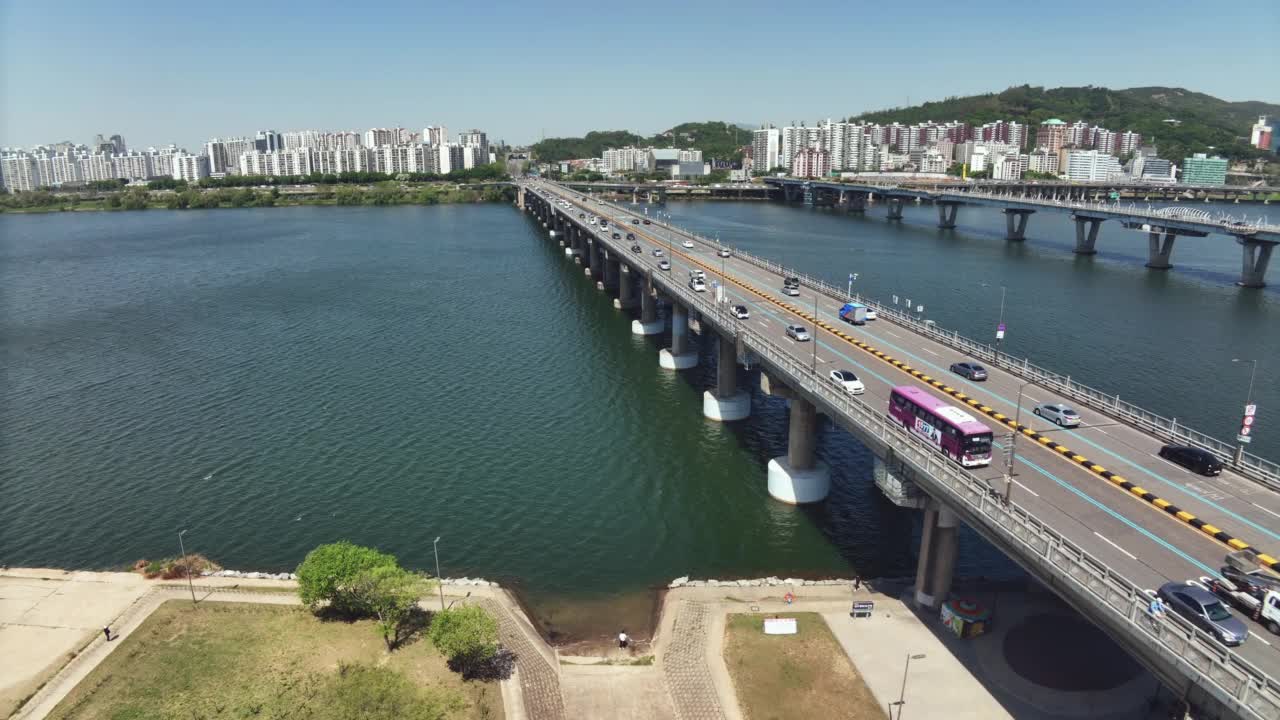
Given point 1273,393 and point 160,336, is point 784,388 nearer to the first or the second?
point 1273,393

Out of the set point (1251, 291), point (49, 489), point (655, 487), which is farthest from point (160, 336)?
point (1251, 291)

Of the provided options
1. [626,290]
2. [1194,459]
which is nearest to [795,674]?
[1194,459]

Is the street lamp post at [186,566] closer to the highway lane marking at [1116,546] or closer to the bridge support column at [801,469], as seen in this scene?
the bridge support column at [801,469]

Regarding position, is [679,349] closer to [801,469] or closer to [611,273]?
[801,469]

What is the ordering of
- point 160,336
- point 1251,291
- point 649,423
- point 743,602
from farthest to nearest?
point 1251,291, point 160,336, point 649,423, point 743,602

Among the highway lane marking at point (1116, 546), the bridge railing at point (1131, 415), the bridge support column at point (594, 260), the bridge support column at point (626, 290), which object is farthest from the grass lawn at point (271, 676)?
the bridge support column at point (594, 260)
